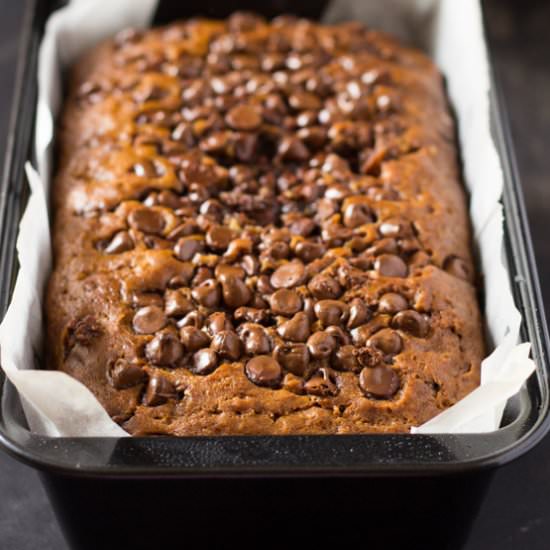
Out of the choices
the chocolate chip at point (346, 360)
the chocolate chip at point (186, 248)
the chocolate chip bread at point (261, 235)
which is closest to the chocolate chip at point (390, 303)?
the chocolate chip bread at point (261, 235)

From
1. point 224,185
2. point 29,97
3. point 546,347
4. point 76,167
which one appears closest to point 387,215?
point 224,185

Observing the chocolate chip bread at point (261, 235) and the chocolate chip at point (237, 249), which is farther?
the chocolate chip at point (237, 249)

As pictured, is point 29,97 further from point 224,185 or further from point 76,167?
point 224,185

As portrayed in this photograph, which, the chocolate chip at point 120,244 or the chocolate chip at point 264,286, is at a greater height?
the chocolate chip at point 120,244

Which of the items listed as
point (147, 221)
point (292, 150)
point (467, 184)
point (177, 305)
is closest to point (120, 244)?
point (147, 221)

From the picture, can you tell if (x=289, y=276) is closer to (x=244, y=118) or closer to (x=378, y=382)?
(x=378, y=382)

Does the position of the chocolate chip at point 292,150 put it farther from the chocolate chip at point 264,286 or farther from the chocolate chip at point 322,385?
the chocolate chip at point 322,385

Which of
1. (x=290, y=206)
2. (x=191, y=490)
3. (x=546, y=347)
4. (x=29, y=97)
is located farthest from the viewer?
(x=29, y=97)
